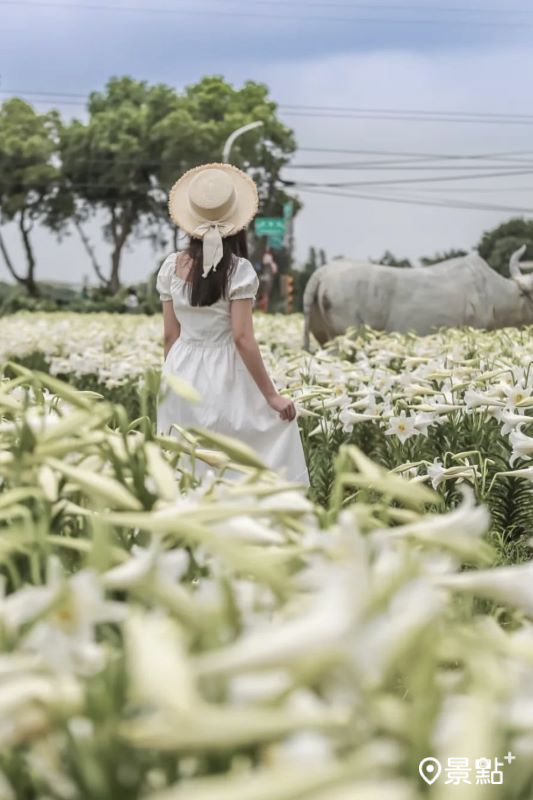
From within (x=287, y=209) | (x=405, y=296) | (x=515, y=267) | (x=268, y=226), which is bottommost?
(x=287, y=209)

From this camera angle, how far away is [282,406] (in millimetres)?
5488

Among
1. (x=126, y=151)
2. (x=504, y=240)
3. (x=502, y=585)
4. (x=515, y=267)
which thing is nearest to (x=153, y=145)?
(x=126, y=151)

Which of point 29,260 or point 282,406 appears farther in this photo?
point 29,260

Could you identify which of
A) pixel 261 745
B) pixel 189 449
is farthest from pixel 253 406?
pixel 261 745

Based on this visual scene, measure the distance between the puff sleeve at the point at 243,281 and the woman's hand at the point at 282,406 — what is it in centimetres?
52

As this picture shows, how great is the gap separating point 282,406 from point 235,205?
0.96m

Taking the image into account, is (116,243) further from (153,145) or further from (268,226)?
(268,226)

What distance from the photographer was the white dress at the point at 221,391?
553 centimetres

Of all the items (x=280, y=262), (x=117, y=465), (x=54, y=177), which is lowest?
(x=280, y=262)

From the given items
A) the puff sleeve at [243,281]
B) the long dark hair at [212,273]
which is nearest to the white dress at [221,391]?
the long dark hair at [212,273]

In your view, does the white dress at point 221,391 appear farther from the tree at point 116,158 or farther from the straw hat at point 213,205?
the tree at point 116,158

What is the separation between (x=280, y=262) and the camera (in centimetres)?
5284

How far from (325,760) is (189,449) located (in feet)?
3.34

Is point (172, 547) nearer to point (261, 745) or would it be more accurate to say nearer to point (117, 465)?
point (117, 465)
